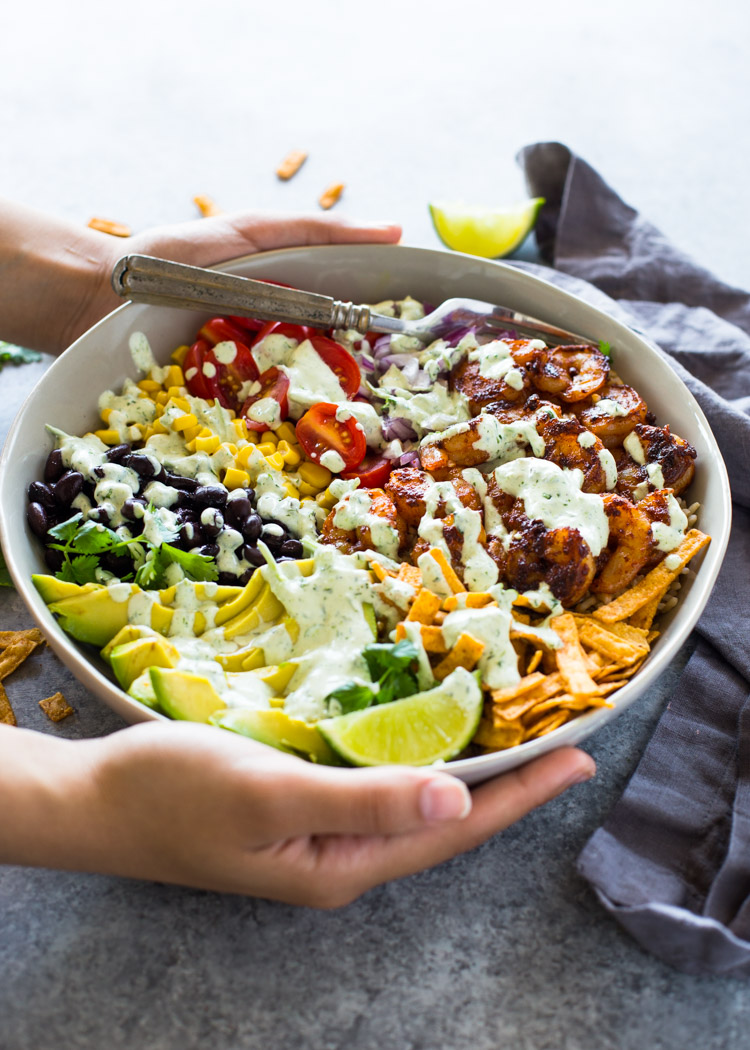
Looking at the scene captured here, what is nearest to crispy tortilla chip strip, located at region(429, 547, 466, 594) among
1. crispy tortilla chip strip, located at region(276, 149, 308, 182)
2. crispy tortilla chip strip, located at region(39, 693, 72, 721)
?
crispy tortilla chip strip, located at region(39, 693, 72, 721)

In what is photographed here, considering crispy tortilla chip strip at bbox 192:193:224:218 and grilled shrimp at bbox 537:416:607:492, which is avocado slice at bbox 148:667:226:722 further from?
crispy tortilla chip strip at bbox 192:193:224:218

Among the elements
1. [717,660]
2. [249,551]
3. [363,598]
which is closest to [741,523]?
[717,660]

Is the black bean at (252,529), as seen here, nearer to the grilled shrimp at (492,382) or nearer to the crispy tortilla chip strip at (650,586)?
the grilled shrimp at (492,382)

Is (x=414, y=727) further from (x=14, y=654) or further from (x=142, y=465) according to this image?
(x=14, y=654)

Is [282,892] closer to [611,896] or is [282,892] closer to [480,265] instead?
[611,896]

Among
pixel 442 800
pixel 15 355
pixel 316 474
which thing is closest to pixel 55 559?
pixel 316 474

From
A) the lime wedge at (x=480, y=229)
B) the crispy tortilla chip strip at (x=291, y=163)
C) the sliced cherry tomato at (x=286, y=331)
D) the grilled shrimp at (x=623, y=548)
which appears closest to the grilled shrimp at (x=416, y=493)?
the grilled shrimp at (x=623, y=548)
